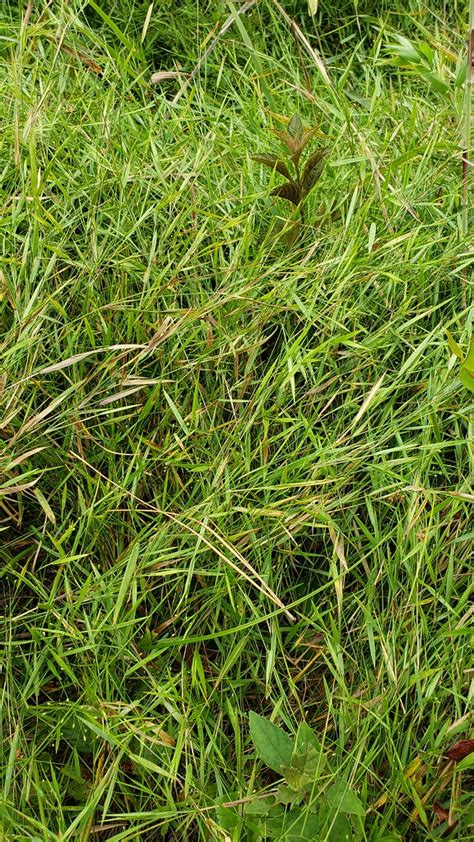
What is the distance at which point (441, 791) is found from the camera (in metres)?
1.23

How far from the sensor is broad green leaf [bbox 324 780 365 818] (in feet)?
3.79

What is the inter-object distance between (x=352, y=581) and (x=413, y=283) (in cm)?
56

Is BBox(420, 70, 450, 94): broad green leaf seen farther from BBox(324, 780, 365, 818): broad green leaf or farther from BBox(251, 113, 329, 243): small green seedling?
BBox(324, 780, 365, 818): broad green leaf

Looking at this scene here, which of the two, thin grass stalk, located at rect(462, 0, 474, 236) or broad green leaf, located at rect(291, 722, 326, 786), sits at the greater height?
thin grass stalk, located at rect(462, 0, 474, 236)

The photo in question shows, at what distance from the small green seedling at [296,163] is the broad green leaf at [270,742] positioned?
34.8 inches

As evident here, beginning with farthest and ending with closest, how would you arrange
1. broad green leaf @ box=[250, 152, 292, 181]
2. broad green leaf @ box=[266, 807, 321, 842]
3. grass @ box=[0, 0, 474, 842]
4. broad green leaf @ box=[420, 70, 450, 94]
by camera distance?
broad green leaf @ box=[420, 70, 450, 94] < broad green leaf @ box=[250, 152, 292, 181] < grass @ box=[0, 0, 474, 842] < broad green leaf @ box=[266, 807, 321, 842]

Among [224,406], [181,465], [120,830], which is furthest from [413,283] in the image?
[120,830]

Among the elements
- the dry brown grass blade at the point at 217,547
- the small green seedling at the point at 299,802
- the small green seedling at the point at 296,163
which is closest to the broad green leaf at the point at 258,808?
the small green seedling at the point at 299,802

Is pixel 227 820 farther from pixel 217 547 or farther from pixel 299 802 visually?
pixel 217 547

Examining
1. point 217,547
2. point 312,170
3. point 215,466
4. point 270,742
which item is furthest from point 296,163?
point 270,742

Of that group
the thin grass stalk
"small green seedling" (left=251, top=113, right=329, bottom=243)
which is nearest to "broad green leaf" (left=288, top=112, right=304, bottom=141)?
"small green seedling" (left=251, top=113, right=329, bottom=243)

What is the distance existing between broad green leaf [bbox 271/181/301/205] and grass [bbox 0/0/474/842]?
2.9 inches

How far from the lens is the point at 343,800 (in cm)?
117

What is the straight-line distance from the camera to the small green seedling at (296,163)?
1.64 metres
